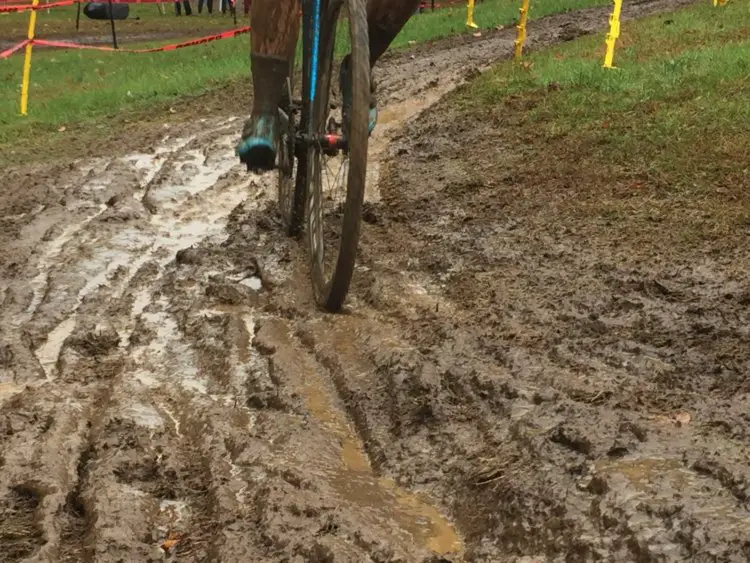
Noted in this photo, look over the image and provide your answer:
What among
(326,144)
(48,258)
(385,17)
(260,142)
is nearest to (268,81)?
(260,142)

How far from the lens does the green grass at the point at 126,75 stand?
9930mm

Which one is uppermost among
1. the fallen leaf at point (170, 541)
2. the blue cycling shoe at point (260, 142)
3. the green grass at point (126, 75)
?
the blue cycling shoe at point (260, 142)

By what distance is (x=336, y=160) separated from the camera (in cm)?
418

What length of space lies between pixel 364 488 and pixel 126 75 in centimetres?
1224

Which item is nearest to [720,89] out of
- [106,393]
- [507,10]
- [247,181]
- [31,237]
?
[247,181]

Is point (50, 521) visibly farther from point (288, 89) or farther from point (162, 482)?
point (288, 89)

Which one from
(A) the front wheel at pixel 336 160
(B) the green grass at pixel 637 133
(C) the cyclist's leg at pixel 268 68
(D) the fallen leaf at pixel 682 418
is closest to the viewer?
(D) the fallen leaf at pixel 682 418

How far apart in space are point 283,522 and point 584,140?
4062 mm

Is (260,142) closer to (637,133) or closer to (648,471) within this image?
(648,471)

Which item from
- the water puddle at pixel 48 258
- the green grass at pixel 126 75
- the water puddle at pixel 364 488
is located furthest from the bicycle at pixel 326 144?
the green grass at pixel 126 75

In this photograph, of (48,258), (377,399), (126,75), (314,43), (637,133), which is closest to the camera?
(377,399)

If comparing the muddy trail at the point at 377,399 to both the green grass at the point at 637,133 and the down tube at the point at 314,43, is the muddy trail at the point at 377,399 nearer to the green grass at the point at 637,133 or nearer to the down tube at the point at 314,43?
the green grass at the point at 637,133

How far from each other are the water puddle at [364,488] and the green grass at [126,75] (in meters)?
6.13

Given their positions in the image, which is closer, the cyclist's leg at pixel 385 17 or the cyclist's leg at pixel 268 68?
the cyclist's leg at pixel 268 68
